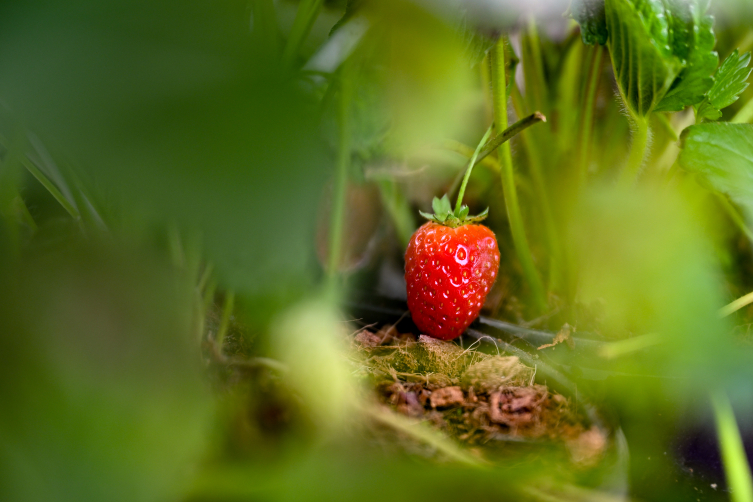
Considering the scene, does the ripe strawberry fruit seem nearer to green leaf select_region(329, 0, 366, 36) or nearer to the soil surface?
the soil surface

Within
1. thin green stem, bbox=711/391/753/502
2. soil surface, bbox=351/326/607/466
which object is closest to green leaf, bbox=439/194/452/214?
soil surface, bbox=351/326/607/466

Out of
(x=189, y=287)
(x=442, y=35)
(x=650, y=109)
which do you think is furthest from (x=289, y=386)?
(x=650, y=109)

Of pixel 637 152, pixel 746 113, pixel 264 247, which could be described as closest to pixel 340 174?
pixel 264 247

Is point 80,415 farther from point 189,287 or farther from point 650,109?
point 650,109

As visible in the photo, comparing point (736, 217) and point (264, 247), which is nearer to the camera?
point (264, 247)

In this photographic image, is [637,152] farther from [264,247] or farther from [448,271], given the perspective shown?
[264,247]

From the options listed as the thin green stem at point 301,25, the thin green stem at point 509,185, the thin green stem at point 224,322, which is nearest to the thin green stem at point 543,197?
the thin green stem at point 509,185
